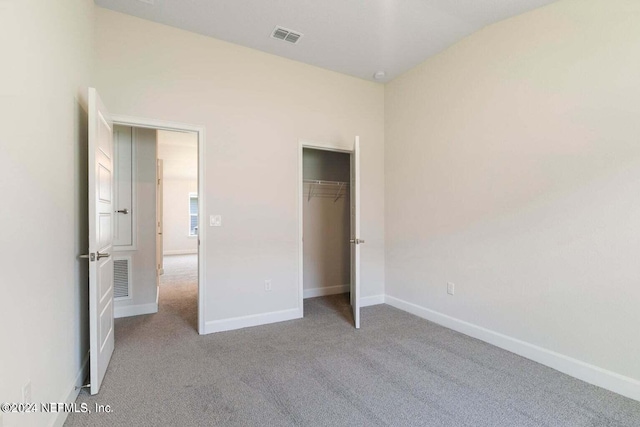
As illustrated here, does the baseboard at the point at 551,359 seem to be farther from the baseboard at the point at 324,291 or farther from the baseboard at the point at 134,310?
the baseboard at the point at 134,310

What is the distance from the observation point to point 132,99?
9.19 feet

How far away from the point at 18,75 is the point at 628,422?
368 centimetres

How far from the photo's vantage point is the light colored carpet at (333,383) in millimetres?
1818

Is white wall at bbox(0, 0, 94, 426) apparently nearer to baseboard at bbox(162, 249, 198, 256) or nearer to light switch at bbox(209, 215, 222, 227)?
light switch at bbox(209, 215, 222, 227)

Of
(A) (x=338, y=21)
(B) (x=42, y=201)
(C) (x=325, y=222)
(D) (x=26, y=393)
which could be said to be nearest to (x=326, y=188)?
(C) (x=325, y=222)

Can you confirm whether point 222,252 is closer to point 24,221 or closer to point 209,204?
point 209,204

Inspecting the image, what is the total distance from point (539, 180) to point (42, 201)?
3395mm

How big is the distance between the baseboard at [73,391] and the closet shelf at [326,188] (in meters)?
3.11

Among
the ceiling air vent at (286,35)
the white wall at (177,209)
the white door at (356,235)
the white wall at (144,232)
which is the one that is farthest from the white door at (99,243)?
the white wall at (177,209)

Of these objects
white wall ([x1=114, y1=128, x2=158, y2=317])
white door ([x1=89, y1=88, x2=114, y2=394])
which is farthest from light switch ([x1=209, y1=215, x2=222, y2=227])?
white wall ([x1=114, y1=128, x2=158, y2=317])

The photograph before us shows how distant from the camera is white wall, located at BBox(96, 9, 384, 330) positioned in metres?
2.81

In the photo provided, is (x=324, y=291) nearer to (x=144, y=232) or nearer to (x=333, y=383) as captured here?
(x=333, y=383)

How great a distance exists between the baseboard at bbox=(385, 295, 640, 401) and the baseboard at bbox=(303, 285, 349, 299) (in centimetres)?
153

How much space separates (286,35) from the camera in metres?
3.03
